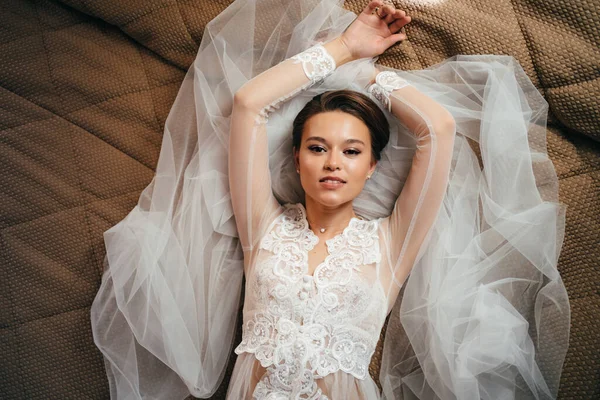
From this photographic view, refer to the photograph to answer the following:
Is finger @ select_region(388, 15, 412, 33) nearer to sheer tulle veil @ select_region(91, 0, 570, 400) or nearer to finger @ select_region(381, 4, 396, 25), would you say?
finger @ select_region(381, 4, 396, 25)

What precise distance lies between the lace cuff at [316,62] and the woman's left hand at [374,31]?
4.2 inches

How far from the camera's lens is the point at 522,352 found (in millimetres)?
1757

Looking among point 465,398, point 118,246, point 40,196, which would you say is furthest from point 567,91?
point 40,196

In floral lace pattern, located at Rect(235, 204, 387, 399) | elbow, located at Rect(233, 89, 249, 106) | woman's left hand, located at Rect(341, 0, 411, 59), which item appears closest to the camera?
floral lace pattern, located at Rect(235, 204, 387, 399)

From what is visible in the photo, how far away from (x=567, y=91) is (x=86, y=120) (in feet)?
6.20

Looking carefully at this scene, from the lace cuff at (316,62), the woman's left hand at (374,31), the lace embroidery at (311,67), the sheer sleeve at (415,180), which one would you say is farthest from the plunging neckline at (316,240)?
the woman's left hand at (374,31)

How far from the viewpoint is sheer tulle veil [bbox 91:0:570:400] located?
1.79m

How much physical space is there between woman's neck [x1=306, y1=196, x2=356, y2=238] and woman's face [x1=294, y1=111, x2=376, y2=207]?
3.9 inches

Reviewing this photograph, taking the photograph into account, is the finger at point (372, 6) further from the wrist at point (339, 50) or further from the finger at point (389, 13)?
the wrist at point (339, 50)

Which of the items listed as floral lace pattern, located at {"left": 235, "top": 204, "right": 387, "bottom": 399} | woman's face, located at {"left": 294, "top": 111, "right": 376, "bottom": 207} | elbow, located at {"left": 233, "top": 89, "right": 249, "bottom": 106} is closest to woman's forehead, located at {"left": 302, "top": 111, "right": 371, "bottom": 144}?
woman's face, located at {"left": 294, "top": 111, "right": 376, "bottom": 207}

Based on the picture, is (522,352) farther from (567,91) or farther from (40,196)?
(40,196)

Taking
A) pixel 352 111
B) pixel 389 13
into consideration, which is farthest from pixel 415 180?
pixel 389 13

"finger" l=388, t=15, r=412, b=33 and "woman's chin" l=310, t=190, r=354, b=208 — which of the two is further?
"finger" l=388, t=15, r=412, b=33

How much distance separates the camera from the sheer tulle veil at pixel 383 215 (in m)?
1.79
